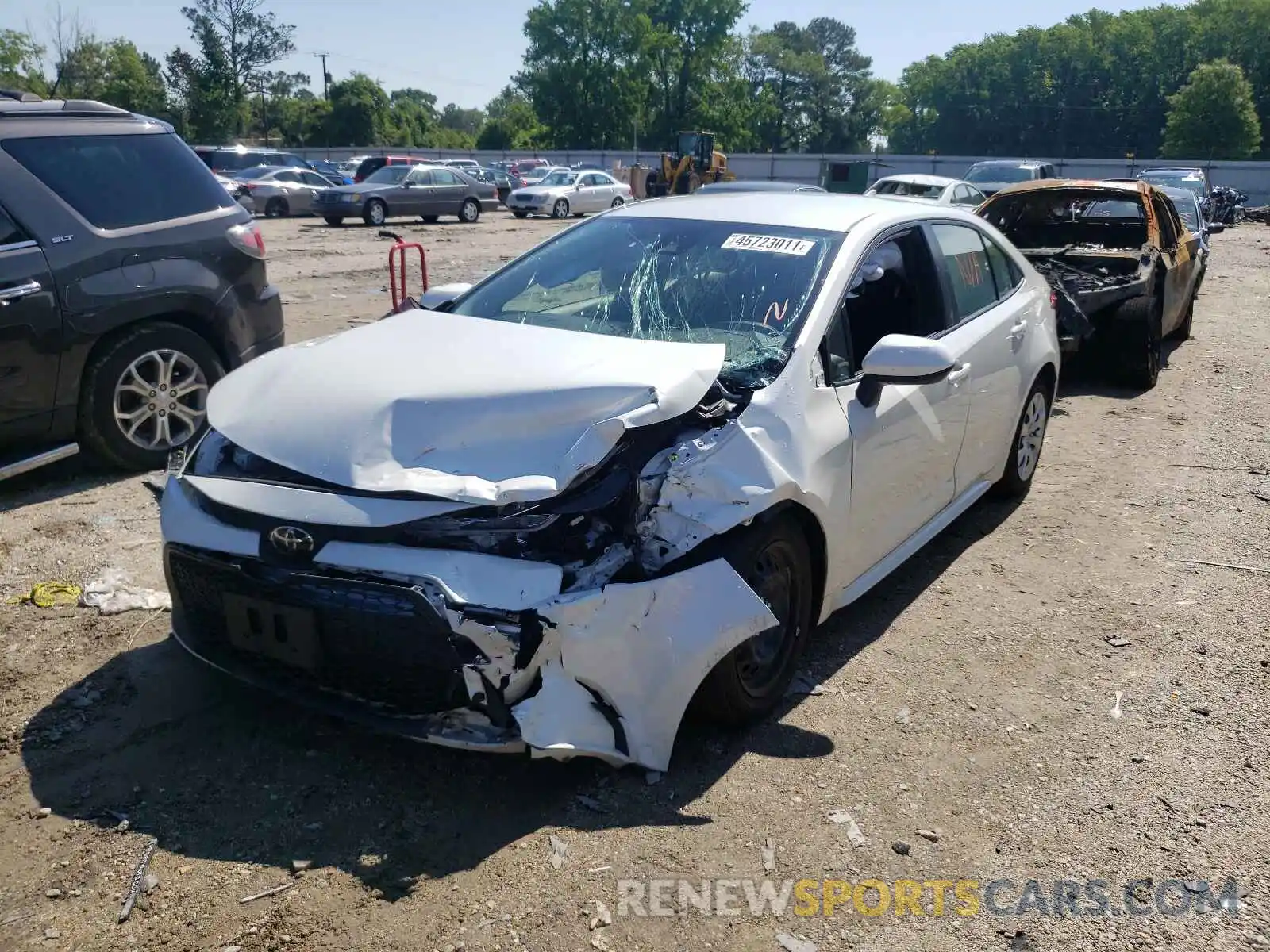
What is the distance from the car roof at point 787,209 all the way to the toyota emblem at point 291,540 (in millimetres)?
2253

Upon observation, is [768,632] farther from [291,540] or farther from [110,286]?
[110,286]

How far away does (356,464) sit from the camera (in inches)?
111

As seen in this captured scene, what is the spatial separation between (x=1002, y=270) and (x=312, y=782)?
417cm

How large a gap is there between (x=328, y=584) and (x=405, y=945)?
94 centimetres

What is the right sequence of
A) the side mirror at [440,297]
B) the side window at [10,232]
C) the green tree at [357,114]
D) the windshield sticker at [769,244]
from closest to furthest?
the windshield sticker at [769,244], the side mirror at [440,297], the side window at [10,232], the green tree at [357,114]

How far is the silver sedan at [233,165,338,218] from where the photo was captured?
27891 mm

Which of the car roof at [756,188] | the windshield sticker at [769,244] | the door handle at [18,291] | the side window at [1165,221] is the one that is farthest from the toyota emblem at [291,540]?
the side window at [1165,221]

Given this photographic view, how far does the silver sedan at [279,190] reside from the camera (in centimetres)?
2789

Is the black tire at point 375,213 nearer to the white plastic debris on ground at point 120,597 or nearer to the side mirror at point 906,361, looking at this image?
the white plastic debris on ground at point 120,597

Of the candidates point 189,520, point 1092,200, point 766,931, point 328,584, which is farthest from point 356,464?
point 1092,200

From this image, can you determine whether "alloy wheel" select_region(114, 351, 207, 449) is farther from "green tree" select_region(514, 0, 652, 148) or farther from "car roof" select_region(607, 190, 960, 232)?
"green tree" select_region(514, 0, 652, 148)

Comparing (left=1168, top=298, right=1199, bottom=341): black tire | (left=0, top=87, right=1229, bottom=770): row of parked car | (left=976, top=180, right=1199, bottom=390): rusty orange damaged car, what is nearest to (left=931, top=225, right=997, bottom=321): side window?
(left=0, top=87, right=1229, bottom=770): row of parked car

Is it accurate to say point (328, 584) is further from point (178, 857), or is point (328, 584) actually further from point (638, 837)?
point (638, 837)

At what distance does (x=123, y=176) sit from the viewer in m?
5.54
